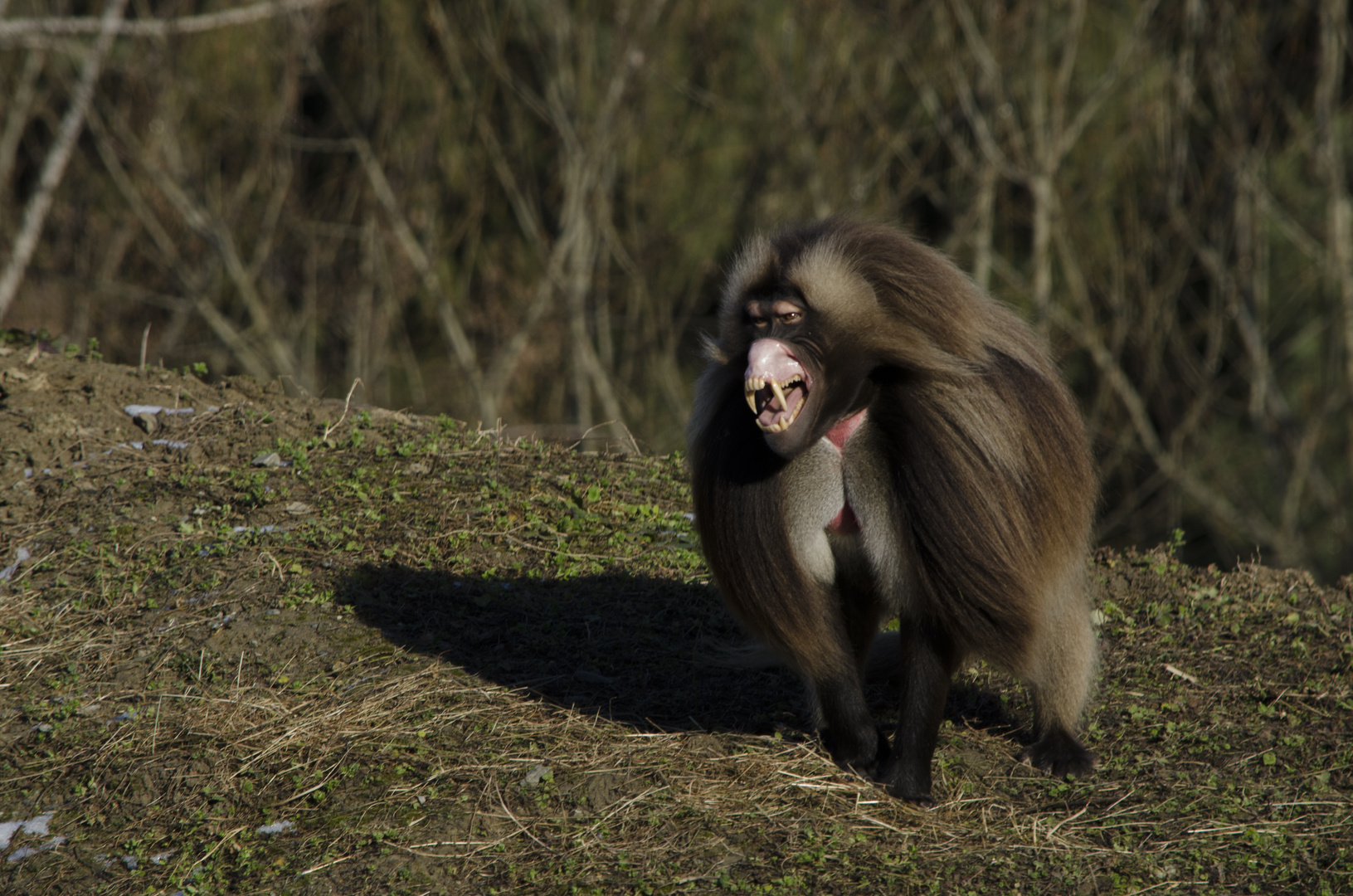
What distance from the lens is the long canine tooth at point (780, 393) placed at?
10.2 ft

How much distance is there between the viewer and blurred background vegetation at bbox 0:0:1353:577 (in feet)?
35.9

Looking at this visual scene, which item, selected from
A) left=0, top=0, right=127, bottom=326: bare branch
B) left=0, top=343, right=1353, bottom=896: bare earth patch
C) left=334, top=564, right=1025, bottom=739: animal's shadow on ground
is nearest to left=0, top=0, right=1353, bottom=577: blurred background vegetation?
left=0, top=0, right=127, bottom=326: bare branch

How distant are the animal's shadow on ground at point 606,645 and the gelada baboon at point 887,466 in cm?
61

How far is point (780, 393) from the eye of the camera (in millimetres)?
3117

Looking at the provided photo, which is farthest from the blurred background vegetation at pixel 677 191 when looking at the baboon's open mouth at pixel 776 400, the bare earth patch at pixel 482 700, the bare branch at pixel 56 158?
the baboon's open mouth at pixel 776 400

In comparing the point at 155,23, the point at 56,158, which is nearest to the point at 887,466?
the point at 155,23

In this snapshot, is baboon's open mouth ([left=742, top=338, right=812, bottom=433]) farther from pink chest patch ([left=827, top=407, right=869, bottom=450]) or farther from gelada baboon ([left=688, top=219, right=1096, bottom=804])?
pink chest patch ([left=827, top=407, right=869, bottom=450])

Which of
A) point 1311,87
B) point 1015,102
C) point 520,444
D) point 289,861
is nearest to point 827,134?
point 1015,102

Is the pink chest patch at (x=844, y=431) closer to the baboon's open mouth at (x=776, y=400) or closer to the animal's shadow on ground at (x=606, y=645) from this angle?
the baboon's open mouth at (x=776, y=400)

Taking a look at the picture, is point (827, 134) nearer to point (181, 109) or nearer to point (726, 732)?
point (181, 109)

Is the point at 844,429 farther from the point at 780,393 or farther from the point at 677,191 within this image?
the point at 677,191

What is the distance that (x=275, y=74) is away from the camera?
11.8 meters

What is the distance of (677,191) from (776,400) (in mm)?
9217

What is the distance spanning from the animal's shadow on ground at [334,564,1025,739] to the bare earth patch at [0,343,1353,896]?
0.01m
